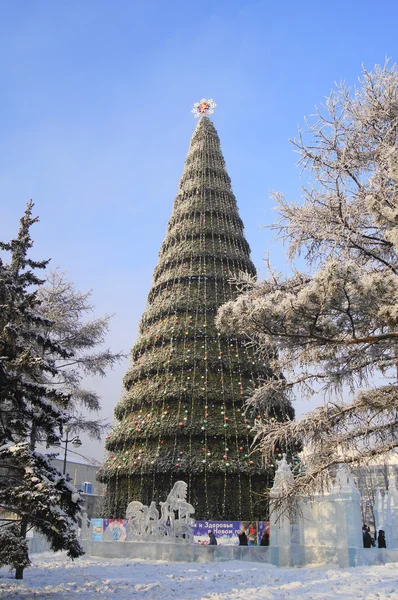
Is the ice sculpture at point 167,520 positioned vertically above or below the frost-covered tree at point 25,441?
below

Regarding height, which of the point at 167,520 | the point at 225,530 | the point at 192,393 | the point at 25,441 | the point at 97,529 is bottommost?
the point at 97,529

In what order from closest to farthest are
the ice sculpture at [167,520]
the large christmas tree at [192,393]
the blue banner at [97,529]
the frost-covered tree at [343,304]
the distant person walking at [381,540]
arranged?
the frost-covered tree at [343,304], the ice sculpture at [167,520], the distant person walking at [381,540], the large christmas tree at [192,393], the blue banner at [97,529]

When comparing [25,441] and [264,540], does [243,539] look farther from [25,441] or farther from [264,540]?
[25,441]

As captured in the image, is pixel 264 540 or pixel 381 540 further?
pixel 264 540

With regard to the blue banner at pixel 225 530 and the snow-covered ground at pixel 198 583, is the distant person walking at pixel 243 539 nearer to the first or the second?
the blue banner at pixel 225 530

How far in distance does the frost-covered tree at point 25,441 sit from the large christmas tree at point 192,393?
751 centimetres

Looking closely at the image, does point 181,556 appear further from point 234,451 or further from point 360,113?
point 360,113

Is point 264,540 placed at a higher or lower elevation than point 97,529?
higher

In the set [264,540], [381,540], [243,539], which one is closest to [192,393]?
[243,539]

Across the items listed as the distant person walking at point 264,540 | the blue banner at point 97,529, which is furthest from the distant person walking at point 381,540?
the blue banner at point 97,529

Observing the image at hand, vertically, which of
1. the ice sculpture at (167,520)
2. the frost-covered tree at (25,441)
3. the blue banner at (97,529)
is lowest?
the blue banner at (97,529)

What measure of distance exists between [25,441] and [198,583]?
14.5ft

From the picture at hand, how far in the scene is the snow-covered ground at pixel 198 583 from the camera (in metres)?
8.06

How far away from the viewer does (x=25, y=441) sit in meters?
8.54
